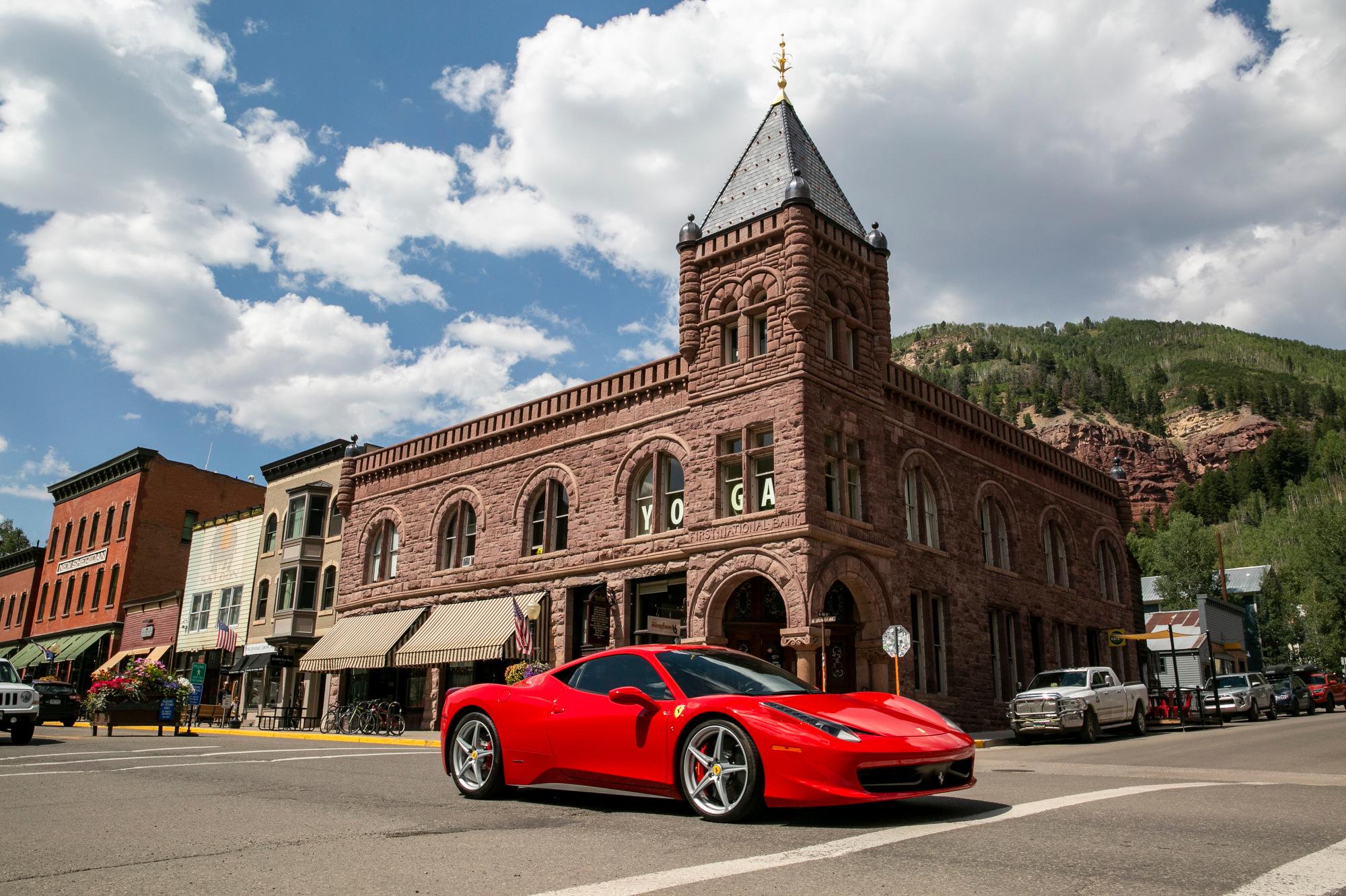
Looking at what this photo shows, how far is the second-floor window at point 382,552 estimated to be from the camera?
32.8 meters

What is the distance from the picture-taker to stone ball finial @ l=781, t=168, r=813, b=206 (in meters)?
22.7

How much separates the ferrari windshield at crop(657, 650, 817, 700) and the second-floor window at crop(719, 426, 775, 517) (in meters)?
14.0

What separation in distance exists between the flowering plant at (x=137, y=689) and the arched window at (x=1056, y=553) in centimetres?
2726

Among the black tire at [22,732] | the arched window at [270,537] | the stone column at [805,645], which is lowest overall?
the black tire at [22,732]

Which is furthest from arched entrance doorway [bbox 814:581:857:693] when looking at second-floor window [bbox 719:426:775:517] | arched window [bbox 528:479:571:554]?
arched window [bbox 528:479:571:554]

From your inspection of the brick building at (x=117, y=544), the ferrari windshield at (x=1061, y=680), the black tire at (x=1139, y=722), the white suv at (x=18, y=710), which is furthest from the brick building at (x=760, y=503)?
the brick building at (x=117, y=544)

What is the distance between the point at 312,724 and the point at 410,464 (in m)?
10.4

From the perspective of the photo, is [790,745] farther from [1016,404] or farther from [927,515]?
[1016,404]

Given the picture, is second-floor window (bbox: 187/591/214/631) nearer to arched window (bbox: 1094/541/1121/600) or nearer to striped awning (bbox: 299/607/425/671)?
striped awning (bbox: 299/607/425/671)

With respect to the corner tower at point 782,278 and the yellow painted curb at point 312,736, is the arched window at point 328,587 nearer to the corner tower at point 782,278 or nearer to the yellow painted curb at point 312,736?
the yellow painted curb at point 312,736

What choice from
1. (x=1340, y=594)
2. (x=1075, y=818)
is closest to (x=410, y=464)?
(x=1075, y=818)

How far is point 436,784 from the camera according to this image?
9.75 m

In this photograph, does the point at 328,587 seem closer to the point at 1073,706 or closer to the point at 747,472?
the point at 747,472

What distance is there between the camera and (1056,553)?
33594 millimetres
